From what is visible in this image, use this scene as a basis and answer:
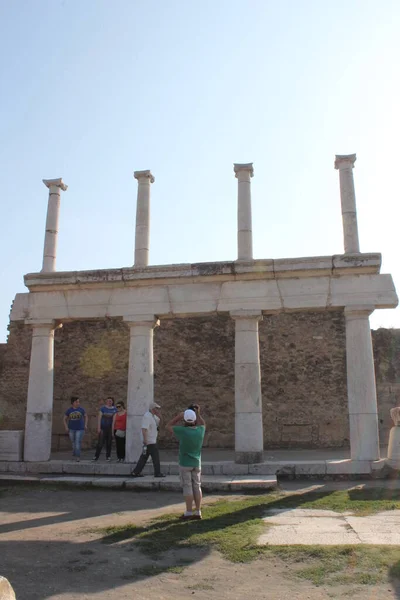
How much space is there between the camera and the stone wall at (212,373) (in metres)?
15.8

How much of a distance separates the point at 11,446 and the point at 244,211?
7181 millimetres

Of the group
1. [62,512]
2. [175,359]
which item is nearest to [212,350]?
[175,359]

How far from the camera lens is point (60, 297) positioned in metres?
12.3

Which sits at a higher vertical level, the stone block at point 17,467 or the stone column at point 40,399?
the stone column at point 40,399

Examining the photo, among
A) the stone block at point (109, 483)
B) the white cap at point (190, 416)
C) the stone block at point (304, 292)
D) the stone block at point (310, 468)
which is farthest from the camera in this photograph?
the stone block at point (304, 292)

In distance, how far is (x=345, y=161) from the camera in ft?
38.8

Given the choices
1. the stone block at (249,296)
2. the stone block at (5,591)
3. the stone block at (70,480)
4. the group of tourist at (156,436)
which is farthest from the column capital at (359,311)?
the stone block at (5,591)

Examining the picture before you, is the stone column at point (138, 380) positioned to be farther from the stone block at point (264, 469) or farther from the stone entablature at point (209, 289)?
the stone block at point (264, 469)

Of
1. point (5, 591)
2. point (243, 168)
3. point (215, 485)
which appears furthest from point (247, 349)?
point (5, 591)

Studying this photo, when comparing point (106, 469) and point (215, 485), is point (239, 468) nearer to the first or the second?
point (215, 485)

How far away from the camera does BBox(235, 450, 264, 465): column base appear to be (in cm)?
1088

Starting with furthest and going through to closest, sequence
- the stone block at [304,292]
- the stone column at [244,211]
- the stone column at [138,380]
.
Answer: the stone column at [244,211], the stone column at [138,380], the stone block at [304,292]

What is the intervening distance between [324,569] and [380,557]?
0.65m

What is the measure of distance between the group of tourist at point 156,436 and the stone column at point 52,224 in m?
3.16
